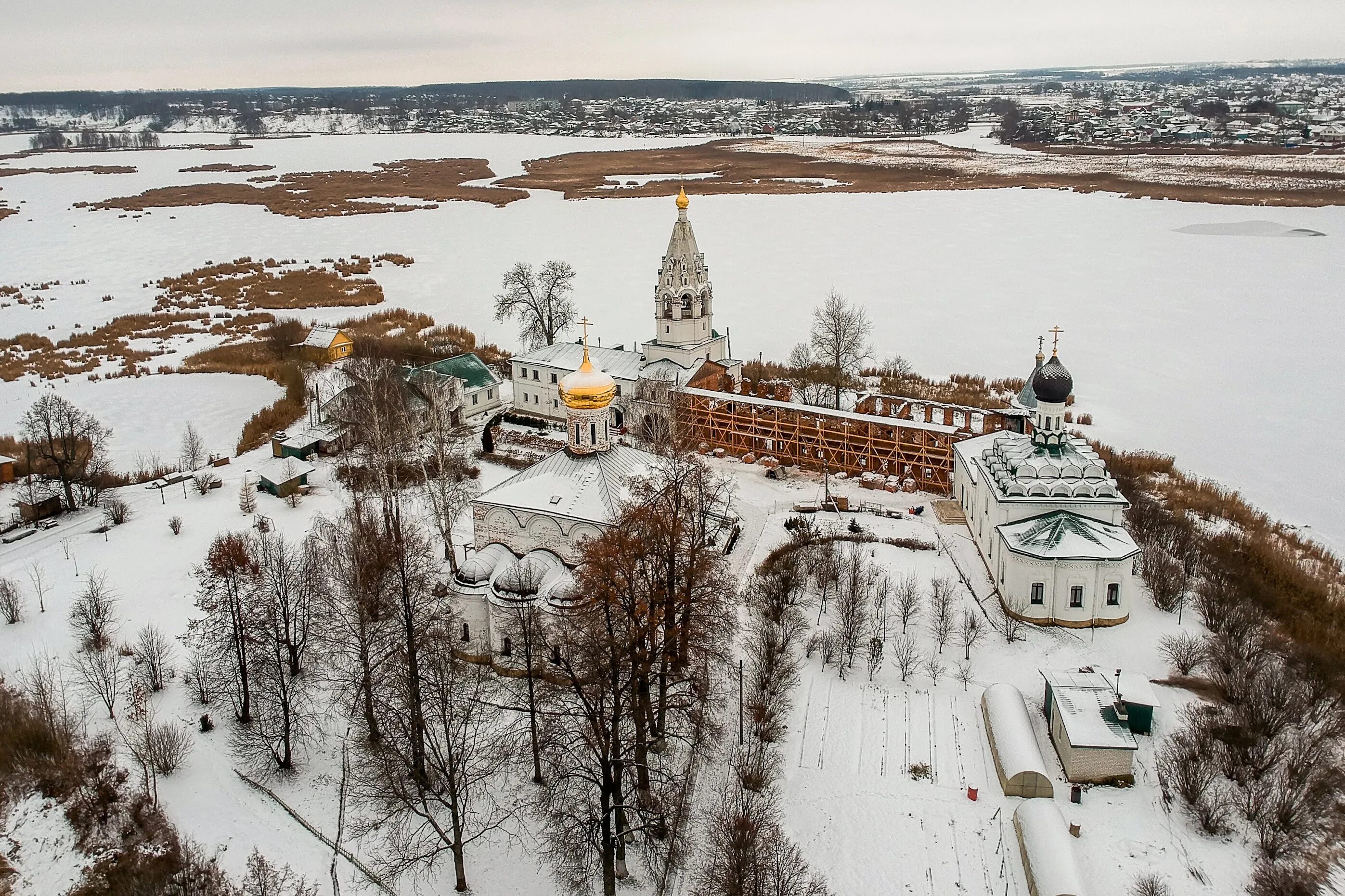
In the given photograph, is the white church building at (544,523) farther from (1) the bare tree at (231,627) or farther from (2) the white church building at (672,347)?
(2) the white church building at (672,347)

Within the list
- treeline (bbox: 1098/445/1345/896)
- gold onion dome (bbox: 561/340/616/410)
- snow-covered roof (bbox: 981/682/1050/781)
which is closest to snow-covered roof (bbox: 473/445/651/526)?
gold onion dome (bbox: 561/340/616/410)

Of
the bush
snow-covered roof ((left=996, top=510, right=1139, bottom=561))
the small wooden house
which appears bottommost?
the bush

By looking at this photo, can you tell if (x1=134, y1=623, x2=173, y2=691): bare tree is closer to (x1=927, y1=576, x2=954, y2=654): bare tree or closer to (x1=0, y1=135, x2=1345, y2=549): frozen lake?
(x1=927, y1=576, x2=954, y2=654): bare tree

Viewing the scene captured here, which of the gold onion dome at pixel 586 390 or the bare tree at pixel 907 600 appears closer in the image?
the gold onion dome at pixel 586 390

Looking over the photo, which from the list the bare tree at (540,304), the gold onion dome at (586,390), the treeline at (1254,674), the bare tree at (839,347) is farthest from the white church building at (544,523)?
the bare tree at (540,304)

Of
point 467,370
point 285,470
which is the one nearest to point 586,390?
point 285,470

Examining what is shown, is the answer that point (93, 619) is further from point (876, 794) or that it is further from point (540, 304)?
point (540, 304)
